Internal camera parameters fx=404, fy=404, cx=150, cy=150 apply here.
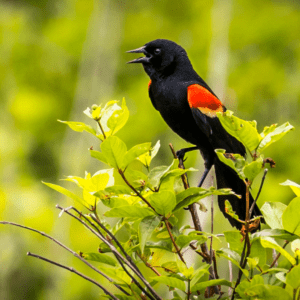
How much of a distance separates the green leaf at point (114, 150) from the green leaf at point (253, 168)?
29 centimetres

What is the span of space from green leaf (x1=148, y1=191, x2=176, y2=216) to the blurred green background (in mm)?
5955

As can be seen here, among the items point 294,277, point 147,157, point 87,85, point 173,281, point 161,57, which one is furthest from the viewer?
point 87,85

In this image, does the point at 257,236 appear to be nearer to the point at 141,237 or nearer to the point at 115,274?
the point at 141,237

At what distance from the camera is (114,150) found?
96 centimetres

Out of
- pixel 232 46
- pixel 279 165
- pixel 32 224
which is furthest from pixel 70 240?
pixel 232 46

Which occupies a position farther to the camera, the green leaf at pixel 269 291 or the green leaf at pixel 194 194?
the green leaf at pixel 194 194

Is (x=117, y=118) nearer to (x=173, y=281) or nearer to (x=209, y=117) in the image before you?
(x=173, y=281)

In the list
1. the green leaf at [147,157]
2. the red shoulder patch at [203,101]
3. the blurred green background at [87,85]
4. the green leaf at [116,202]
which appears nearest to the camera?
the green leaf at [116,202]

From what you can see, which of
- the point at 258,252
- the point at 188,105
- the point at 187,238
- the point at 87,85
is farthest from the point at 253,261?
the point at 87,85

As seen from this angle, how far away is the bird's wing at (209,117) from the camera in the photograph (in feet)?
6.72

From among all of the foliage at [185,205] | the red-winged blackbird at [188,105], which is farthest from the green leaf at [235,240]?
the red-winged blackbird at [188,105]

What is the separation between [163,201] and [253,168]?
218mm

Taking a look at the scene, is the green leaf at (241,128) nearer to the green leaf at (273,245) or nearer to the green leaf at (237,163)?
the green leaf at (237,163)

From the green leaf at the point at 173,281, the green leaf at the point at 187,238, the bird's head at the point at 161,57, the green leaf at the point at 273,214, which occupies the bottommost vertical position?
the green leaf at the point at 173,281
